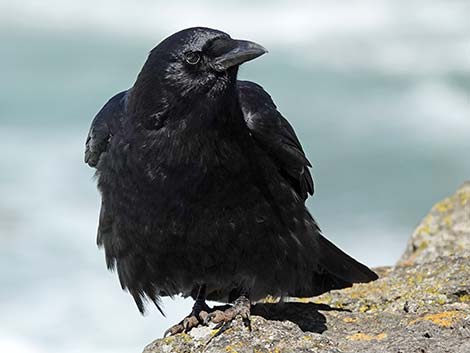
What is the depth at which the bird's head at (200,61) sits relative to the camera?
24.5ft

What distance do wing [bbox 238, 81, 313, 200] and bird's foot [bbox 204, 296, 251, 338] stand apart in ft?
3.95

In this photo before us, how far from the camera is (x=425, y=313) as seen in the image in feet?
24.2

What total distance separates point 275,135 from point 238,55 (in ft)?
3.31

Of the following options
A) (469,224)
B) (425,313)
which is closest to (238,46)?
(425,313)

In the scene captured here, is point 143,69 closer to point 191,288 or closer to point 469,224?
point 191,288

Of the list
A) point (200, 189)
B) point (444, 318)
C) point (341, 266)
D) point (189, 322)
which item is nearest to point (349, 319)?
point (444, 318)

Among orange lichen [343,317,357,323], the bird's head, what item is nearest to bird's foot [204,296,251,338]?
orange lichen [343,317,357,323]

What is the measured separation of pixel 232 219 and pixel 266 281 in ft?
1.84

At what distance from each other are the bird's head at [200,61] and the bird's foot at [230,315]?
1.41 m

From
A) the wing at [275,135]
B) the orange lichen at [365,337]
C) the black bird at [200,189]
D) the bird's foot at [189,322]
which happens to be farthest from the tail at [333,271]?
the orange lichen at [365,337]

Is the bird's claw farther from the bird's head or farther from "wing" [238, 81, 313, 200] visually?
the bird's head

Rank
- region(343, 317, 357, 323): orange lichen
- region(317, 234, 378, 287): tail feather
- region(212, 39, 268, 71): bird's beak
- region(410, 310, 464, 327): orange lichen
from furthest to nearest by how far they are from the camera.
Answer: region(317, 234, 378, 287): tail feather, region(343, 317, 357, 323): orange lichen, region(212, 39, 268, 71): bird's beak, region(410, 310, 464, 327): orange lichen

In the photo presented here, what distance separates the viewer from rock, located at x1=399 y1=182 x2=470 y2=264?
31.3 ft

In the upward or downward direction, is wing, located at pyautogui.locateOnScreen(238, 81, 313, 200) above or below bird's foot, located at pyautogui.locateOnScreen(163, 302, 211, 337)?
above
